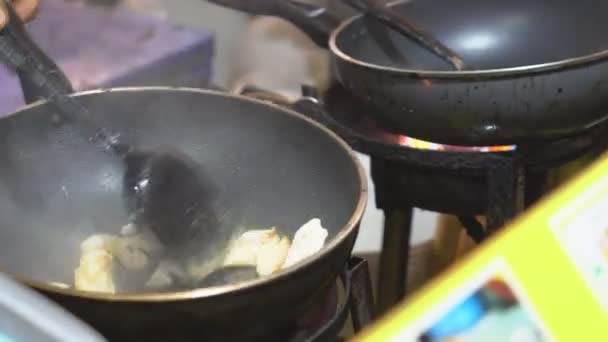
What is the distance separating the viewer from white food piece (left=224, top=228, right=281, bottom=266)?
2.50ft

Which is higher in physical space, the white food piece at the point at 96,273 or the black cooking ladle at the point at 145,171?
the black cooking ladle at the point at 145,171

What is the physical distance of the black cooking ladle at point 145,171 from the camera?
748mm

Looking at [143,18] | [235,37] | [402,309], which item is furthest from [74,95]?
[235,37]

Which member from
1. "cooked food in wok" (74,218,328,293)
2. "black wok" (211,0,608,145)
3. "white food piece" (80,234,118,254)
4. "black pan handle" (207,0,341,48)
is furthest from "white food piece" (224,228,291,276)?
"black pan handle" (207,0,341,48)

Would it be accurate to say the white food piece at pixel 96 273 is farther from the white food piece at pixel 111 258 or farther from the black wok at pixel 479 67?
the black wok at pixel 479 67

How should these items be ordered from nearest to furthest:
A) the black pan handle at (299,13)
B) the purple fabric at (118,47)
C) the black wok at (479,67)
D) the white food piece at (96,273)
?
1. the white food piece at (96,273)
2. the black wok at (479,67)
3. the black pan handle at (299,13)
4. the purple fabric at (118,47)

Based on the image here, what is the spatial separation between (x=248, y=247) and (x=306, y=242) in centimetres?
6

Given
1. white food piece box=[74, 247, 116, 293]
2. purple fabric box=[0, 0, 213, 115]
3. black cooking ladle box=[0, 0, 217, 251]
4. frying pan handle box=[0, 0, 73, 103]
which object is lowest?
purple fabric box=[0, 0, 213, 115]

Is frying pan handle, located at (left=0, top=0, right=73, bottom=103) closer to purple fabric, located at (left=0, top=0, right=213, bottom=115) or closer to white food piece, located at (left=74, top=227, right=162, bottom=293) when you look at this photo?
white food piece, located at (left=74, top=227, right=162, bottom=293)

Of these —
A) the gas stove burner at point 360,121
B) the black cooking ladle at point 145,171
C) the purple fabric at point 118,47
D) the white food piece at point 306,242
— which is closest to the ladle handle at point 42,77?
the black cooking ladle at point 145,171

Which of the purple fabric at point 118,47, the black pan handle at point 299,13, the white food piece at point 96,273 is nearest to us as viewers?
the white food piece at point 96,273

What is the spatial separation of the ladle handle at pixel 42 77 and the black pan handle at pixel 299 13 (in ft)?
0.98

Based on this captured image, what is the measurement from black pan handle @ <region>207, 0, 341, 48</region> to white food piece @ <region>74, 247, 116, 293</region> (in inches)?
17.0

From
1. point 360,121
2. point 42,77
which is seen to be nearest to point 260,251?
point 42,77
